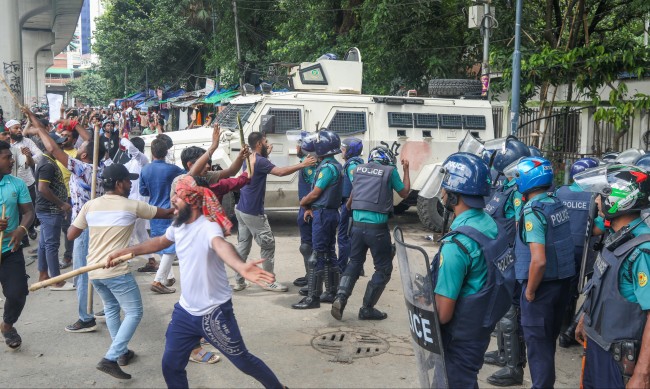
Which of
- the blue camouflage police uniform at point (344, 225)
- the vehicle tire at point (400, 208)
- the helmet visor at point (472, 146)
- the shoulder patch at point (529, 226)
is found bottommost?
the vehicle tire at point (400, 208)

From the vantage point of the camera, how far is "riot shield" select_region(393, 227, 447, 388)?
3.29 metres

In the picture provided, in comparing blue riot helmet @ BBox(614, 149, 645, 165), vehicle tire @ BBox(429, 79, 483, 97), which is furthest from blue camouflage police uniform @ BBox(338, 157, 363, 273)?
vehicle tire @ BBox(429, 79, 483, 97)

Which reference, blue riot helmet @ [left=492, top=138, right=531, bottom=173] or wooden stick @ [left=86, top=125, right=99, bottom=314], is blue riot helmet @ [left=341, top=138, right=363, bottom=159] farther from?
wooden stick @ [left=86, top=125, right=99, bottom=314]

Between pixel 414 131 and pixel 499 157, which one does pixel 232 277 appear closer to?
pixel 499 157

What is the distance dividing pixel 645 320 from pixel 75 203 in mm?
5586

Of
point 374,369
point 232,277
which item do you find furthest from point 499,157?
point 232,277

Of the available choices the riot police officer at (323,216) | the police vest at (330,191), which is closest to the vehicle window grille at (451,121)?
the riot police officer at (323,216)

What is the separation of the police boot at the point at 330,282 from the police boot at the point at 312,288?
10 cm

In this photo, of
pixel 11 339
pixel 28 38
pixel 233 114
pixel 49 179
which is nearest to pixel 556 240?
pixel 11 339

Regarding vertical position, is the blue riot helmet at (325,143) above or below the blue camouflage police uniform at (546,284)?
above

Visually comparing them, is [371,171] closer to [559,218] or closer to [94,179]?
[559,218]

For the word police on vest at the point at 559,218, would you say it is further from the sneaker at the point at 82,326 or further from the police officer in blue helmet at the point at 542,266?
the sneaker at the point at 82,326

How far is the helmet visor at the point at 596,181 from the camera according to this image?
3.60m

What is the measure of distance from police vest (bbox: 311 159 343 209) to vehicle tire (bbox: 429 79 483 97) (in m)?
6.40
